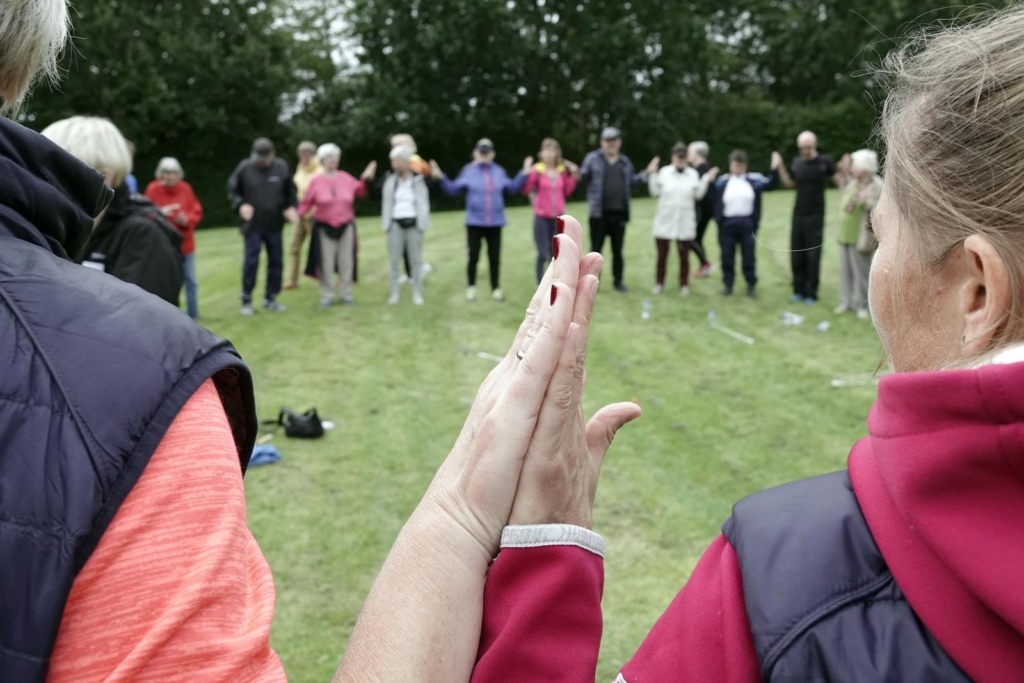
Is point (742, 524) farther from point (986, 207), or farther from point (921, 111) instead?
point (921, 111)

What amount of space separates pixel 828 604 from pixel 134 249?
172 inches

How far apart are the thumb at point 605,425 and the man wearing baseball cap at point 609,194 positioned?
36.8 ft

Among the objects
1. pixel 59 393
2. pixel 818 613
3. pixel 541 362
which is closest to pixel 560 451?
pixel 541 362

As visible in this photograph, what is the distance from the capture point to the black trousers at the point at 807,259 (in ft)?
A: 40.0

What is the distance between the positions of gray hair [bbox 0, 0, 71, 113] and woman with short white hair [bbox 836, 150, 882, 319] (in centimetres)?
1045

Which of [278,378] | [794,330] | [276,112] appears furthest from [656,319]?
[276,112]

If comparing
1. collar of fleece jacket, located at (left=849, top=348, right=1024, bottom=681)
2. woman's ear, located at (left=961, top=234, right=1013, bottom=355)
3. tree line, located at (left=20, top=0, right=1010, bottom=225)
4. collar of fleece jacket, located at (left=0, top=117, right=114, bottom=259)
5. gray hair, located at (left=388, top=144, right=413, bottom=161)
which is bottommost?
collar of fleece jacket, located at (left=849, top=348, right=1024, bottom=681)

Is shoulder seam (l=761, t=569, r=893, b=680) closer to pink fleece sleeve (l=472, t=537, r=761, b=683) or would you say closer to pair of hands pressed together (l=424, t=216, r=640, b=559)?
pink fleece sleeve (l=472, t=537, r=761, b=683)

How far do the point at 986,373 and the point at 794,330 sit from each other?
1032 centimetres

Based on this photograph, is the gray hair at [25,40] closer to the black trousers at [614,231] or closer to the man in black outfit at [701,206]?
the black trousers at [614,231]

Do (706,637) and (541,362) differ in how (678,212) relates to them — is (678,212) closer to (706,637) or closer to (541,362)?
(541,362)

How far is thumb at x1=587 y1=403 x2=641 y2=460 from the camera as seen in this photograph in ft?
5.32

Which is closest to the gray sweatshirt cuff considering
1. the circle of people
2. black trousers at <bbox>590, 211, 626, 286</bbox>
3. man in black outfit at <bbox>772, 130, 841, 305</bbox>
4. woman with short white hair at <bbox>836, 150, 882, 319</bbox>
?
the circle of people

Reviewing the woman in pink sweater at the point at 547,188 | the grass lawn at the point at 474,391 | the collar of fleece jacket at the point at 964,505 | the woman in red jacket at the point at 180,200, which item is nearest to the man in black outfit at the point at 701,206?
the grass lawn at the point at 474,391
